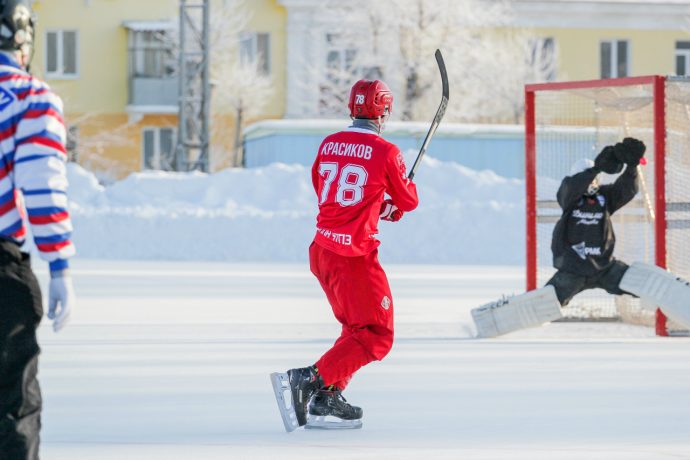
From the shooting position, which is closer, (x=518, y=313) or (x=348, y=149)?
(x=348, y=149)

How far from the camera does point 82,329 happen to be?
1043 cm

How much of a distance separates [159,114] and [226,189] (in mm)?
18977

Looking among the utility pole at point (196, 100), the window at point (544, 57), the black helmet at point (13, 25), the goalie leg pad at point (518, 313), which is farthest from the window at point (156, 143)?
the black helmet at point (13, 25)

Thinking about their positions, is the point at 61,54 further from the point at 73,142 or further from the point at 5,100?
the point at 5,100

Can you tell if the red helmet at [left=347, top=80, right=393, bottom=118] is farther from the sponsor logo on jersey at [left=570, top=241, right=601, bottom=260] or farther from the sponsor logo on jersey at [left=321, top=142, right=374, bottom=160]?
the sponsor logo on jersey at [left=570, top=241, right=601, bottom=260]

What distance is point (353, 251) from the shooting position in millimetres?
6051

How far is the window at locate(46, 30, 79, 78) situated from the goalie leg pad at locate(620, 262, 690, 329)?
34.3 m

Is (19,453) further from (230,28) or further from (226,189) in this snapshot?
(230,28)

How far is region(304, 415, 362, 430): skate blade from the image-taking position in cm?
620

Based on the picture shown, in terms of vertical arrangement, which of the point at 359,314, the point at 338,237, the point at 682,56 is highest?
the point at 682,56

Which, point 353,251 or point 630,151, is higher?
point 630,151

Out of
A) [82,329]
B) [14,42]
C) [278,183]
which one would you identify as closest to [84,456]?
[14,42]

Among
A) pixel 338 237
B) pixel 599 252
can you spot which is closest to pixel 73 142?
pixel 599 252

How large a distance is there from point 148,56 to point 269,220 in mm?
21832
